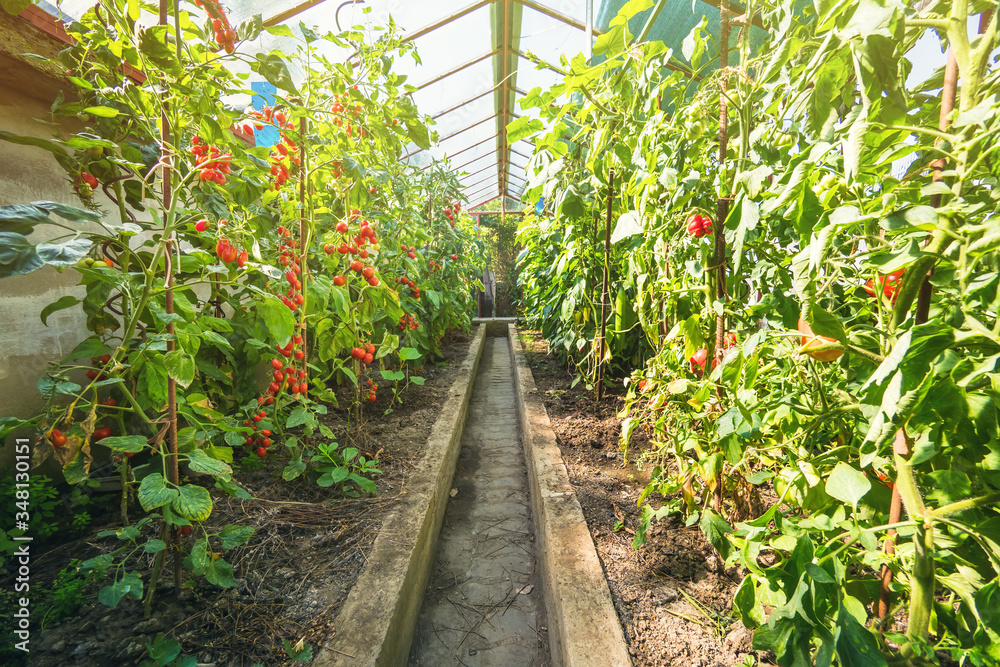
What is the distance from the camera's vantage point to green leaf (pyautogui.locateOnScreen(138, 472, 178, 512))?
798 millimetres

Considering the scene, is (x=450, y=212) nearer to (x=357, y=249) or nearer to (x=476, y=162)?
(x=357, y=249)

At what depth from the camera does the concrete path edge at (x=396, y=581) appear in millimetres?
945

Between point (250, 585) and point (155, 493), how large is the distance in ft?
1.42

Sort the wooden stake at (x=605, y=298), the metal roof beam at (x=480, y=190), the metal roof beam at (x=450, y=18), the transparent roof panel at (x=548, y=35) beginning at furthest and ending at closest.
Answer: the metal roof beam at (x=480, y=190) → the transparent roof panel at (x=548, y=35) → the metal roof beam at (x=450, y=18) → the wooden stake at (x=605, y=298)

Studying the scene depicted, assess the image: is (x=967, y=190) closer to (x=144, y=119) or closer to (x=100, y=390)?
(x=144, y=119)

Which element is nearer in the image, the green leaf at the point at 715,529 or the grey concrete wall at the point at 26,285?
the green leaf at the point at 715,529

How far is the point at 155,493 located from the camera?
2.70ft

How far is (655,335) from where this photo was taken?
5.17ft

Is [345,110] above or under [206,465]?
above

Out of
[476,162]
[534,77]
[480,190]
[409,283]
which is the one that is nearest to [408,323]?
[409,283]

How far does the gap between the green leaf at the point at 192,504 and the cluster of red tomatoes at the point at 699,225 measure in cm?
125

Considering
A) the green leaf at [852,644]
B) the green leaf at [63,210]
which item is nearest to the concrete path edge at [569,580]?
the green leaf at [852,644]

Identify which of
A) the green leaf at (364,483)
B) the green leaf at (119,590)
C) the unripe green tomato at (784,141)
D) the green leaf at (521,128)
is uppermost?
the green leaf at (521,128)

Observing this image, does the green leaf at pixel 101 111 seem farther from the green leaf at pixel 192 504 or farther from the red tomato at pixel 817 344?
the red tomato at pixel 817 344
